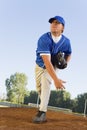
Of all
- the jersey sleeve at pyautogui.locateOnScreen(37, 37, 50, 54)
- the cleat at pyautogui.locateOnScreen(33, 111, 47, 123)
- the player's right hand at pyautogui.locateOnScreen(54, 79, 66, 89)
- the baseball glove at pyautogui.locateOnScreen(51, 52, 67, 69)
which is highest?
the jersey sleeve at pyautogui.locateOnScreen(37, 37, 50, 54)

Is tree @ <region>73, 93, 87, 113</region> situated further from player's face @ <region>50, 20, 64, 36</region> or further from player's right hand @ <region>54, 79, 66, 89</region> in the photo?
player's right hand @ <region>54, 79, 66, 89</region>

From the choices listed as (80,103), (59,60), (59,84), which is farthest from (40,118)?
(80,103)

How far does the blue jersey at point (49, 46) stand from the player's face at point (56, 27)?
0.16 metres

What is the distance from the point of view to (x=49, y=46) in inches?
275

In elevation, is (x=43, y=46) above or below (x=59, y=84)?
above

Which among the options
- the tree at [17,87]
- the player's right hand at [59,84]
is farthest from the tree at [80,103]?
the player's right hand at [59,84]

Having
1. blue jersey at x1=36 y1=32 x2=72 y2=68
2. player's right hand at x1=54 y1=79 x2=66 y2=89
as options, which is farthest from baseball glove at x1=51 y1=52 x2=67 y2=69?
player's right hand at x1=54 y1=79 x2=66 y2=89

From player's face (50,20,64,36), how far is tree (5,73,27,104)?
91.5 m

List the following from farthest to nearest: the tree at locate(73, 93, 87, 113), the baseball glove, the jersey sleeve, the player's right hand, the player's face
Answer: the tree at locate(73, 93, 87, 113), the baseball glove, the player's face, the jersey sleeve, the player's right hand

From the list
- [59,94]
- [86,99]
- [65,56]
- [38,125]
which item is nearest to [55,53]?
[65,56]

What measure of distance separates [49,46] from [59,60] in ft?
1.19

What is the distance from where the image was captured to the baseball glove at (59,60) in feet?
23.3

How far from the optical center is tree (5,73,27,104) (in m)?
99.4

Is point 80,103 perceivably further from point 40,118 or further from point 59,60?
point 59,60
